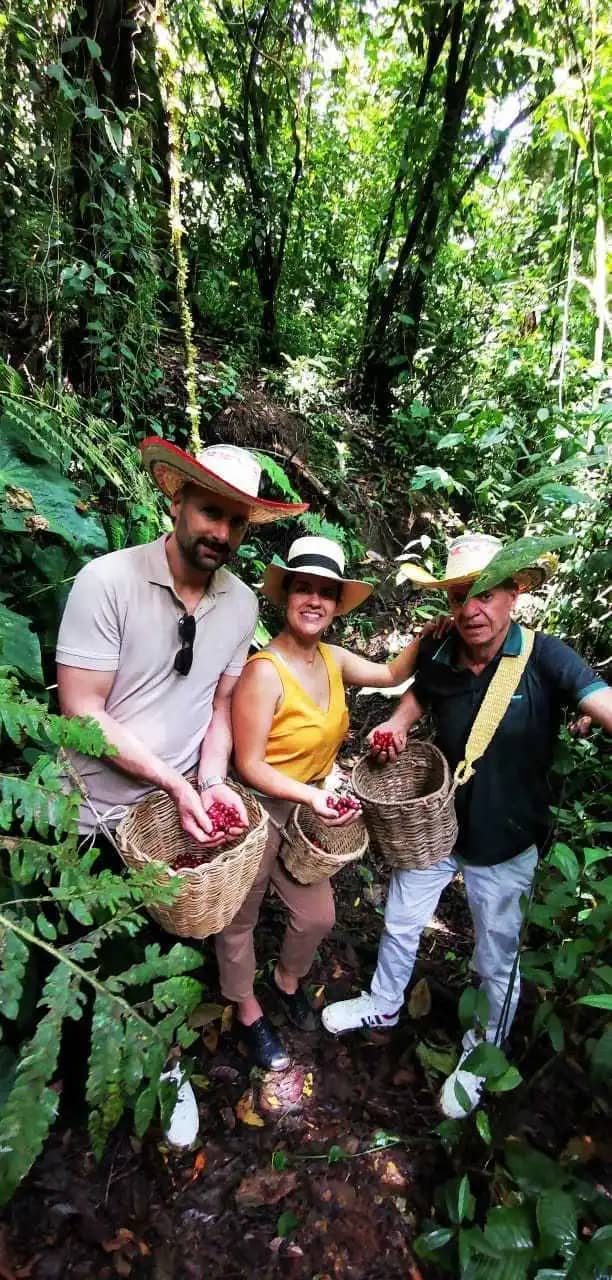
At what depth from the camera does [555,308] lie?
508cm

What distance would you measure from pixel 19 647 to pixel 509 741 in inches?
74.1

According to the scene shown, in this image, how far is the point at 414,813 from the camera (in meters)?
2.38

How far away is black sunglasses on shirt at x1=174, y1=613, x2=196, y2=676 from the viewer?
2375 millimetres

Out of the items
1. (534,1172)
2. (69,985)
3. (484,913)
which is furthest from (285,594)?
(534,1172)

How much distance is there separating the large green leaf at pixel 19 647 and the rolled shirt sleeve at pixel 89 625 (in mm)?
115

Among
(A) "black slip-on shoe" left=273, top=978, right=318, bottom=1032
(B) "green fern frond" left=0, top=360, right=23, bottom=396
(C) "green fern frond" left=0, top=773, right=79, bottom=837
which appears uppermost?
(B) "green fern frond" left=0, top=360, right=23, bottom=396

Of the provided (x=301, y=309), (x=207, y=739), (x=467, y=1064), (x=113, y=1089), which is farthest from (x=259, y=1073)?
(x=301, y=309)

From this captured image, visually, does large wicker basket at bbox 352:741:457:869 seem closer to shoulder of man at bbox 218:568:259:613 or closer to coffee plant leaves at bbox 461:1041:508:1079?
coffee plant leaves at bbox 461:1041:508:1079

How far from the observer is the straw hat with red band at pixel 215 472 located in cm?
221

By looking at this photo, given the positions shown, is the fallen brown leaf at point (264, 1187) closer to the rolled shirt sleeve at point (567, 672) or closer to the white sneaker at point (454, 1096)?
the white sneaker at point (454, 1096)

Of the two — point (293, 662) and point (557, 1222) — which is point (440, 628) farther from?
point (557, 1222)

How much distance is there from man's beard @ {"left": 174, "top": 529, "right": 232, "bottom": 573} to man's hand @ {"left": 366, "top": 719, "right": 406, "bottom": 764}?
1.00 meters

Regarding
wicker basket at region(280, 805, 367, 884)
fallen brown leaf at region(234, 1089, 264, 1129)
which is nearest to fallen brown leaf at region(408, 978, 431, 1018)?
fallen brown leaf at region(234, 1089, 264, 1129)

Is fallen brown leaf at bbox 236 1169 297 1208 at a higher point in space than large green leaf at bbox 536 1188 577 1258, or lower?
lower
